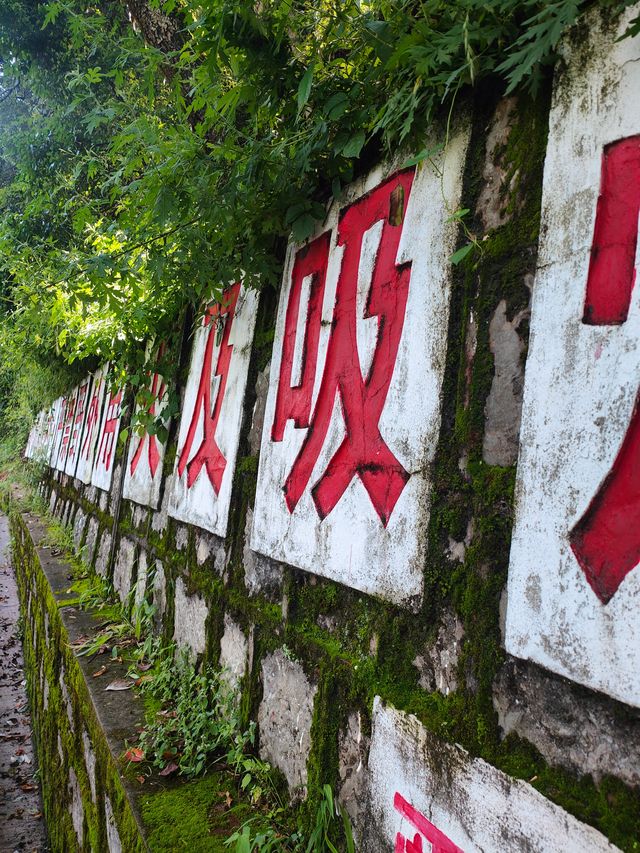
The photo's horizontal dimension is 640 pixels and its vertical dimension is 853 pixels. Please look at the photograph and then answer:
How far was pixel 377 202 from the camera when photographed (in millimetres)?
1669

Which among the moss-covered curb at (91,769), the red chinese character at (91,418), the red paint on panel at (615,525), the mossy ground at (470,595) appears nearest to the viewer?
the red paint on panel at (615,525)

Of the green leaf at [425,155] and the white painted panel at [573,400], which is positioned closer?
the white painted panel at [573,400]

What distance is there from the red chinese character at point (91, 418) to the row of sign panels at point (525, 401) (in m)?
4.51

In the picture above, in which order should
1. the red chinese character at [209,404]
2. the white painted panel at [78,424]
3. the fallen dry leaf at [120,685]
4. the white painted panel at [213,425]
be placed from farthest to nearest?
the white painted panel at [78,424] < the fallen dry leaf at [120,685] < the red chinese character at [209,404] < the white painted panel at [213,425]

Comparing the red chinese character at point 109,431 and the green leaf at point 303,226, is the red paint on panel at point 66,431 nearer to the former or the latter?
the red chinese character at point 109,431

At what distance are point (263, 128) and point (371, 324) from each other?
0.94 m

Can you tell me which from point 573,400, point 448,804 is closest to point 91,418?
point 448,804

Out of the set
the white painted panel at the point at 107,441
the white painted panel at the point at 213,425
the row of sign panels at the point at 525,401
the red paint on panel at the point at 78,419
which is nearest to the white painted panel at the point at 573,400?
the row of sign panels at the point at 525,401

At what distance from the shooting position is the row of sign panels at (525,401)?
94 centimetres

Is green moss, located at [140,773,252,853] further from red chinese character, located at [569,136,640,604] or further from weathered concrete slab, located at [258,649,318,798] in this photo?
red chinese character, located at [569,136,640,604]

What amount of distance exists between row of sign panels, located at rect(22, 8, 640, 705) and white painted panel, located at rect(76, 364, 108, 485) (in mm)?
4220

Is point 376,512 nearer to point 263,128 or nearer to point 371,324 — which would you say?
point 371,324

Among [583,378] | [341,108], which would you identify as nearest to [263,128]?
[341,108]

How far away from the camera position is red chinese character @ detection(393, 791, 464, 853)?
44.7 inches
